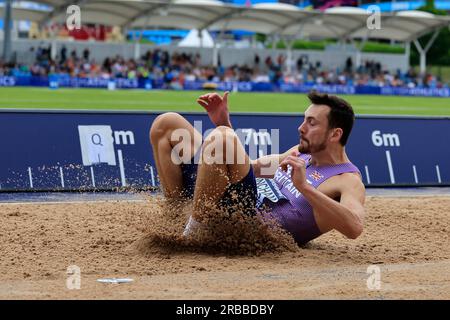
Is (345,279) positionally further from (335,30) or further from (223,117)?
(335,30)

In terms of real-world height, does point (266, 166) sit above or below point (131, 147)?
above

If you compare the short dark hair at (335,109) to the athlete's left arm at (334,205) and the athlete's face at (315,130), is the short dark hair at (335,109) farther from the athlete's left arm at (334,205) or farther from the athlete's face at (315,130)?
the athlete's left arm at (334,205)

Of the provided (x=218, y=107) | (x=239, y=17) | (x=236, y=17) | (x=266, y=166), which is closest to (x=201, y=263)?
(x=266, y=166)

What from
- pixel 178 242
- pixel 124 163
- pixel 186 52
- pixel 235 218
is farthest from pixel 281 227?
pixel 186 52

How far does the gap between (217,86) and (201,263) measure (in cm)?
3697

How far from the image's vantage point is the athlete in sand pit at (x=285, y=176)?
6.21 meters

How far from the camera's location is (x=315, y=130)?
652 centimetres

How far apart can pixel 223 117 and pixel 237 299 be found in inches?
77.0

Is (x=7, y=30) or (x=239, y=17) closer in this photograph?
(x=7, y=30)

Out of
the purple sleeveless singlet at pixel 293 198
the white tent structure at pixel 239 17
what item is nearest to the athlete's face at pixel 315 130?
the purple sleeveless singlet at pixel 293 198

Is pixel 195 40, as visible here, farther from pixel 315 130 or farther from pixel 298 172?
pixel 298 172

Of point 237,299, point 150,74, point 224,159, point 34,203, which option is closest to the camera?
point 237,299

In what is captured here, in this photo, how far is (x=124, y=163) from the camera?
12.0 m

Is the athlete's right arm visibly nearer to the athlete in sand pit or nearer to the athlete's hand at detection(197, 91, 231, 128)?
the athlete in sand pit
